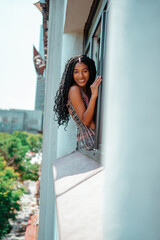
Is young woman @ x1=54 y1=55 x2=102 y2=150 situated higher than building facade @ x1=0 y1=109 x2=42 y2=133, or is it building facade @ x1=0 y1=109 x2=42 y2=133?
young woman @ x1=54 y1=55 x2=102 y2=150

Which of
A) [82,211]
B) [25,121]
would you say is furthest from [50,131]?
[25,121]

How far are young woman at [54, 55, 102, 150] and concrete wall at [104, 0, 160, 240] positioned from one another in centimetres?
140

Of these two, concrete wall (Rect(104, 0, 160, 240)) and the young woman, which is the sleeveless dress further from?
concrete wall (Rect(104, 0, 160, 240))

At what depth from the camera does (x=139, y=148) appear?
316 mm

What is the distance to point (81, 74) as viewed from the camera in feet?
6.75

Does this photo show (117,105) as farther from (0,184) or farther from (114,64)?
(0,184)

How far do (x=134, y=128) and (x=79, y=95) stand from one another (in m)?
1.63

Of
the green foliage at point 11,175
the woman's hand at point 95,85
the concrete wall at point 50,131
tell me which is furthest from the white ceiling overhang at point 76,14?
the green foliage at point 11,175

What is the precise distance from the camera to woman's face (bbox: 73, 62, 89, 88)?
206 centimetres

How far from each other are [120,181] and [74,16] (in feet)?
8.80

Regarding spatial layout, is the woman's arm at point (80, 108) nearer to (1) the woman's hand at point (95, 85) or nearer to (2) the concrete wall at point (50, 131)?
(1) the woman's hand at point (95, 85)

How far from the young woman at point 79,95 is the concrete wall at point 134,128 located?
1401 mm

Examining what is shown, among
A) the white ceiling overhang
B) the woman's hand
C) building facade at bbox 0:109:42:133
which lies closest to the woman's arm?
the woman's hand

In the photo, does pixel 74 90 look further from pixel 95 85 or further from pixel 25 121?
pixel 25 121
